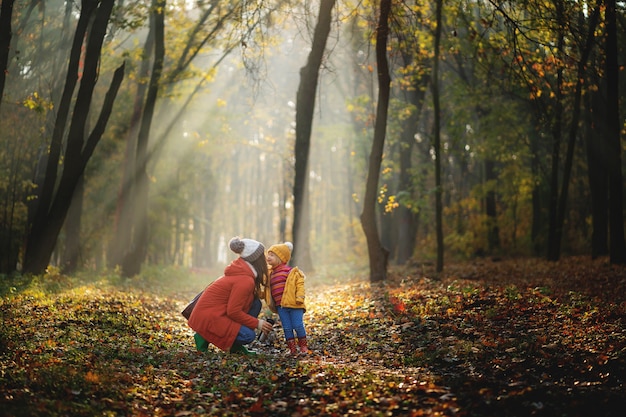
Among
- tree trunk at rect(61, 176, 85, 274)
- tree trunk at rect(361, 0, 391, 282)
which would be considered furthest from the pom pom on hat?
tree trunk at rect(61, 176, 85, 274)

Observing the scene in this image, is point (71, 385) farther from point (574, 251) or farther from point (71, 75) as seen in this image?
point (574, 251)

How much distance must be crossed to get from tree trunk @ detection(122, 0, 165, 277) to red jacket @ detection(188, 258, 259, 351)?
12725mm

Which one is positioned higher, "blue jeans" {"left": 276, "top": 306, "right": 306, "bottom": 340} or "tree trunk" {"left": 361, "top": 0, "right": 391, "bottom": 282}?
"tree trunk" {"left": 361, "top": 0, "right": 391, "bottom": 282}

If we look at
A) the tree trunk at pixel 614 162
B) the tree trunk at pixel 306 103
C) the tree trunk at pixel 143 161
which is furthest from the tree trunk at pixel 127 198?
the tree trunk at pixel 614 162

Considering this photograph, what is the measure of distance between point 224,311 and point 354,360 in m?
1.96

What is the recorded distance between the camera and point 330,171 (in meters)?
57.3

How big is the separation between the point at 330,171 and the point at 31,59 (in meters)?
38.0

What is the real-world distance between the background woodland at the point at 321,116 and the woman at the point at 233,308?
5.88 metres

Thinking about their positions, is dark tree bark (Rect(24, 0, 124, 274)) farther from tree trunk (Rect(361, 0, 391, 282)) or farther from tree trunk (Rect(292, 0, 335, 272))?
tree trunk (Rect(361, 0, 391, 282))

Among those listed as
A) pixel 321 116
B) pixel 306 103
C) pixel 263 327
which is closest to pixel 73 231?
pixel 306 103

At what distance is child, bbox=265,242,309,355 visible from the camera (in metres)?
9.03

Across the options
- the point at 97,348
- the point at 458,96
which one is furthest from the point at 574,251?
the point at 97,348

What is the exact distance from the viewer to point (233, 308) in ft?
28.1

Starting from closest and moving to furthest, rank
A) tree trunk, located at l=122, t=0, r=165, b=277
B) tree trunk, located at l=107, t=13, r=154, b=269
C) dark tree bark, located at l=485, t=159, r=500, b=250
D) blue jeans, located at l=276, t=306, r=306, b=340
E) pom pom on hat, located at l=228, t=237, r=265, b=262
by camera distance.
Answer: pom pom on hat, located at l=228, t=237, r=265, b=262 → blue jeans, located at l=276, t=306, r=306, b=340 → tree trunk, located at l=122, t=0, r=165, b=277 → tree trunk, located at l=107, t=13, r=154, b=269 → dark tree bark, located at l=485, t=159, r=500, b=250
